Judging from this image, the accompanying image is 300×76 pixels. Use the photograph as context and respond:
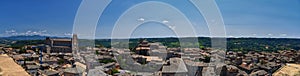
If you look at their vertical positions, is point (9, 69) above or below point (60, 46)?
above

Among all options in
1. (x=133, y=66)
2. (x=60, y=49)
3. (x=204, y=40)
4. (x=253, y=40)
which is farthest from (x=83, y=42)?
(x=253, y=40)

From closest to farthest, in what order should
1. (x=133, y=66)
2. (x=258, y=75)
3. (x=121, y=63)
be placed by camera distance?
(x=258, y=75) < (x=133, y=66) < (x=121, y=63)

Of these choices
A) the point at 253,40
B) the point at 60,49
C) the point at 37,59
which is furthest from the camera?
the point at 253,40

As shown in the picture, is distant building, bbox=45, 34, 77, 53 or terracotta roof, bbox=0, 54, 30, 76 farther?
distant building, bbox=45, 34, 77, 53

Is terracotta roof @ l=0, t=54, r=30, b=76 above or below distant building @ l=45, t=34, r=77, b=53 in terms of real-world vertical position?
above

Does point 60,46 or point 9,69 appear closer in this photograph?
point 9,69

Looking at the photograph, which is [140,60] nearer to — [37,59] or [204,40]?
[37,59]

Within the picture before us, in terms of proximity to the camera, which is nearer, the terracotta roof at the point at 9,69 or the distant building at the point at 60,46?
the terracotta roof at the point at 9,69

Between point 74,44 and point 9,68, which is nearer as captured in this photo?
point 9,68

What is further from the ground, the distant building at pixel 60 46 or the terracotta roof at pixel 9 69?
the terracotta roof at pixel 9 69

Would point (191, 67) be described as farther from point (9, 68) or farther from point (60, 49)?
point (60, 49)

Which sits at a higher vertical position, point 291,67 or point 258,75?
point 291,67
